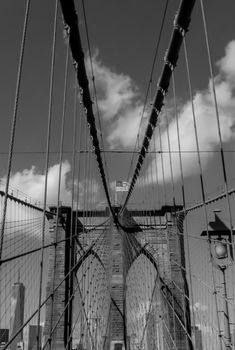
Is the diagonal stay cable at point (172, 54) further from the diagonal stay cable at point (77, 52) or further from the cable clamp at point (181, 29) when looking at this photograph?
the diagonal stay cable at point (77, 52)

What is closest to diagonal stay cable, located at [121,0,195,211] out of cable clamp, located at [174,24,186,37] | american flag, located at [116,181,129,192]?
cable clamp, located at [174,24,186,37]

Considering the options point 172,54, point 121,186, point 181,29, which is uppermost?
point 121,186

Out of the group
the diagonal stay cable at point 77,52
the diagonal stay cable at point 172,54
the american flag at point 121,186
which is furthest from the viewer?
the american flag at point 121,186

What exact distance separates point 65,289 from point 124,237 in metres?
3.15

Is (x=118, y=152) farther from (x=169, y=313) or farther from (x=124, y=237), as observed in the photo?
(x=169, y=313)

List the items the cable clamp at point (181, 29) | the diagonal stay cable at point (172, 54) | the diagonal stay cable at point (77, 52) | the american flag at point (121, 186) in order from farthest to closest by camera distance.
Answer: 1. the american flag at point (121, 186)
2. the cable clamp at point (181, 29)
3. the diagonal stay cable at point (172, 54)
4. the diagonal stay cable at point (77, 52)

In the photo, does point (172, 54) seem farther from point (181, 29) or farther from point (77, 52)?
point (77, 52)

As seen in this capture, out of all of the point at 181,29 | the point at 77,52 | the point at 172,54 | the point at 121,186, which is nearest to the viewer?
the point at 181,29

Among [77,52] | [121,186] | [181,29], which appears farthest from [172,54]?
[121,186]

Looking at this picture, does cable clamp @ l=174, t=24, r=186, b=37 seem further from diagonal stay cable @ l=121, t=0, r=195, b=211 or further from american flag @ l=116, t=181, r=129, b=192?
american flag @ l=116, t=181, r=129, b=192

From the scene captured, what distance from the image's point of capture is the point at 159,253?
55.7 feet

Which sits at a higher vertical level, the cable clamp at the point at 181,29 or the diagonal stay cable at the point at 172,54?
the diagonal stay cable at the point at 172,54

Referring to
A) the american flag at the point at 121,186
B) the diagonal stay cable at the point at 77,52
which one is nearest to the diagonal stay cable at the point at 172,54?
the diagonal stay cable at the point at 77,52

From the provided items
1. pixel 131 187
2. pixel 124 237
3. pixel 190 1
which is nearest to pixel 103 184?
pixel 131 187
